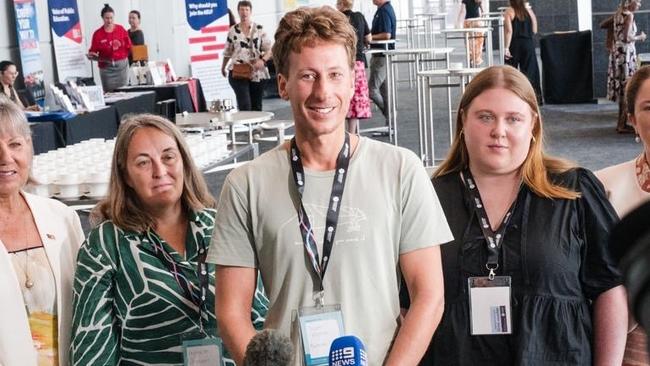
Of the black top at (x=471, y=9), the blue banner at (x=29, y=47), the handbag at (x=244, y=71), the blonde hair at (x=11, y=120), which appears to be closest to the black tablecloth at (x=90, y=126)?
the handbag at (x=244, y=71)

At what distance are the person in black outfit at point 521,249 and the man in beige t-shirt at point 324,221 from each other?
185mm

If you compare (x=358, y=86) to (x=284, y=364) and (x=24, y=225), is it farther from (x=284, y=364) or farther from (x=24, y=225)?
(x=284, y=364)

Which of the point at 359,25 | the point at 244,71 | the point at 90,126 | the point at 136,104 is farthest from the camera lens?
the point at 359,25

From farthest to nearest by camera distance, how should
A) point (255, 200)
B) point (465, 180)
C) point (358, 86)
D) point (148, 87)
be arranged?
point (148, 87), point (358, 86), point (465, 180), point (255, 200)

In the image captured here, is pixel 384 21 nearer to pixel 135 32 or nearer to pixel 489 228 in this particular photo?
pixel 135 32

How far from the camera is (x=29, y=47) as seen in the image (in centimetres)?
1389

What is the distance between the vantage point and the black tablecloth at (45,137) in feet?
27.9

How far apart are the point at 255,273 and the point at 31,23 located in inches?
514

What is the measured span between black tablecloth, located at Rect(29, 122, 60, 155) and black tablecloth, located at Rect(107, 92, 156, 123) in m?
1.39

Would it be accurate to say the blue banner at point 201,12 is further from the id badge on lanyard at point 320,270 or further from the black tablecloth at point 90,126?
the id badge on lanyard at point 320,270

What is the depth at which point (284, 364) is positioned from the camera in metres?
1.23

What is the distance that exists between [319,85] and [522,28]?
1403 centimetres

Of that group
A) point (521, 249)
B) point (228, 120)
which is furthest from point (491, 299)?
point (228, 120)

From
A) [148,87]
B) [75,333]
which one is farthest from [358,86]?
[75,333]
